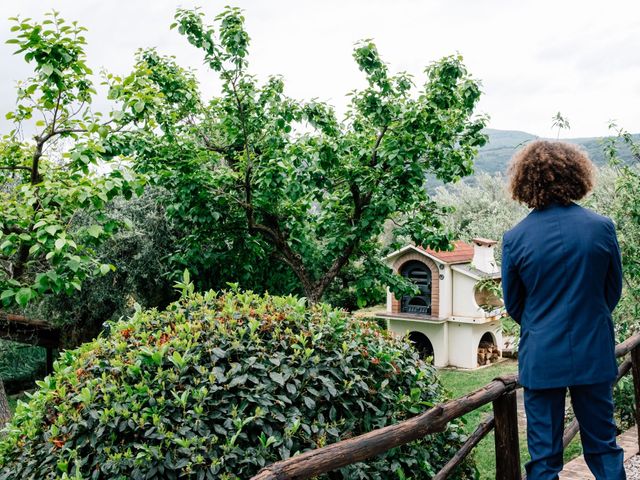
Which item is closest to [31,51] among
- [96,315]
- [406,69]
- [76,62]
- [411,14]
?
[76,62]

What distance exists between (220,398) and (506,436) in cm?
166

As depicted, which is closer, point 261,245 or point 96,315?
point 261,245

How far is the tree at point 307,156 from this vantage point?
28.2 ft

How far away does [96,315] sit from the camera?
49.0 feet

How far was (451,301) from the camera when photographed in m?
20.7

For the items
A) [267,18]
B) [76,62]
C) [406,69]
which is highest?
[267,18]

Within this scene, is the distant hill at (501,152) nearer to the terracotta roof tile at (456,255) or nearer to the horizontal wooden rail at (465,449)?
the terracotta roof tile at (456,255)

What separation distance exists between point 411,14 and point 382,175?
15.1ft

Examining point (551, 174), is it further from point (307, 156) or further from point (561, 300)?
point (307, 156)

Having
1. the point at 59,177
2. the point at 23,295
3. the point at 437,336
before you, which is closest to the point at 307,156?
the point at 59,177

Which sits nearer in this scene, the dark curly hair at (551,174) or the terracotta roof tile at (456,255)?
the dark curly hair at (551,174)

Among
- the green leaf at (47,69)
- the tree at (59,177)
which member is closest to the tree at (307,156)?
the tree at (59,177)

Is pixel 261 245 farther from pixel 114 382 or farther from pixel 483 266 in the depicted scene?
pixel 483 266

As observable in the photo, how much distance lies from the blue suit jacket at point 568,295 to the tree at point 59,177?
151 inches
